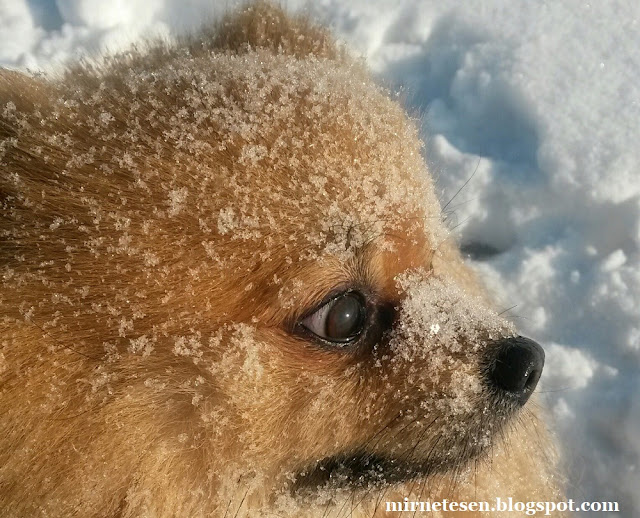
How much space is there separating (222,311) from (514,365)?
80 cm

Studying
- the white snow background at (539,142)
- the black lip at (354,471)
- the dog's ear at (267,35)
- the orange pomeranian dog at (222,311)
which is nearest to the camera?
the orange pomeranian dog at (222,311)

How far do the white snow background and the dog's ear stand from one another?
0.37 metres

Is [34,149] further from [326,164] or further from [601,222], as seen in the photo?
[601,222]

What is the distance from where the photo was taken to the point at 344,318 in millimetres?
1568

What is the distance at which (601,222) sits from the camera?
127 inches

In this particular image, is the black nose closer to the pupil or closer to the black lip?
the black lip

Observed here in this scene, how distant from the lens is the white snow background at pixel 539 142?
290 centimetres

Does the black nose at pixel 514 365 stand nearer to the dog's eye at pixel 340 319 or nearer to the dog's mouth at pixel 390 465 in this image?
the dog's mouth at pixel 390 465

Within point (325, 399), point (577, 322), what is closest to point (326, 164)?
point (325, 399)

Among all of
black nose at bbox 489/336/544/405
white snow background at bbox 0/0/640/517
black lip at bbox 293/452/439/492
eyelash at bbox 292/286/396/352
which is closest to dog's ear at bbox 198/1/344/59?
white snow background at bbox 0/0/640/517

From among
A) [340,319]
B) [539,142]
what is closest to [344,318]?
[340,319]

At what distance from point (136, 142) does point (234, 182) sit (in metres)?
0.24

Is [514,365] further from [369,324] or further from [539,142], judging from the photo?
[539,142]

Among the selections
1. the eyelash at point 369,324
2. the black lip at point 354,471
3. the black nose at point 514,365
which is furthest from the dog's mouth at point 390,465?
the eyelash at point 369,324
